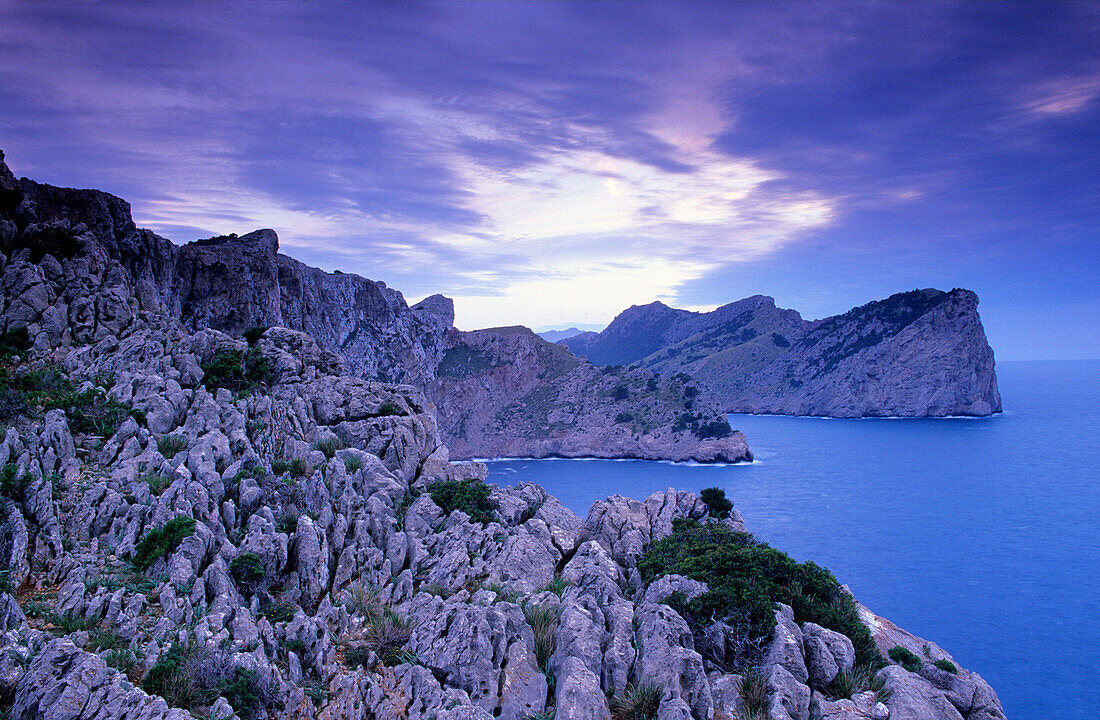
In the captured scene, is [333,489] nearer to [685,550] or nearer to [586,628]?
[586,628]

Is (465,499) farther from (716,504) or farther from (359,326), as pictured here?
(359,326)

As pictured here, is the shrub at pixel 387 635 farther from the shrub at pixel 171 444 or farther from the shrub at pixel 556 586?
the shrub at pixel 171 444

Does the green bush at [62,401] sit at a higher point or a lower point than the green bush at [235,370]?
lower

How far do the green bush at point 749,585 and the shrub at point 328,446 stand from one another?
13.2 metres

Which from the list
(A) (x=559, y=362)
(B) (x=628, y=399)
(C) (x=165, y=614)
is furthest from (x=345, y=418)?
(A) (x=559, y=362)

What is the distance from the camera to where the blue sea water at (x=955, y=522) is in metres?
40.2

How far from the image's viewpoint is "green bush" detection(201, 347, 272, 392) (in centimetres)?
2419

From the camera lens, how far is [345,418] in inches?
992

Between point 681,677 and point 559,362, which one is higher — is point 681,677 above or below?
below

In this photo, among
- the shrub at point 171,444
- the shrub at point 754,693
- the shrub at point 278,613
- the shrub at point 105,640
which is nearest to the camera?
the shrub at point 105,640

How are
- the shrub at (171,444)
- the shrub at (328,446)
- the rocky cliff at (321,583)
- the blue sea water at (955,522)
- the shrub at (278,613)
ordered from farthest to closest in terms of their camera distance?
the blue sea water at (955,522) < the shrub at (328,446) < the shrub at (171,444) < the shrub at (278,613) < the rocky cliff at (321,583)

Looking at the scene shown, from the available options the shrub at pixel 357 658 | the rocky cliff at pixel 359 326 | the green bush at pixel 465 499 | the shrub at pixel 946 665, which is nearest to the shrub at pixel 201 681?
the shrub at pixel 357 658

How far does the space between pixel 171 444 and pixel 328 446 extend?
5524 mm

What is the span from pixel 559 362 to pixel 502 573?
133 meters
